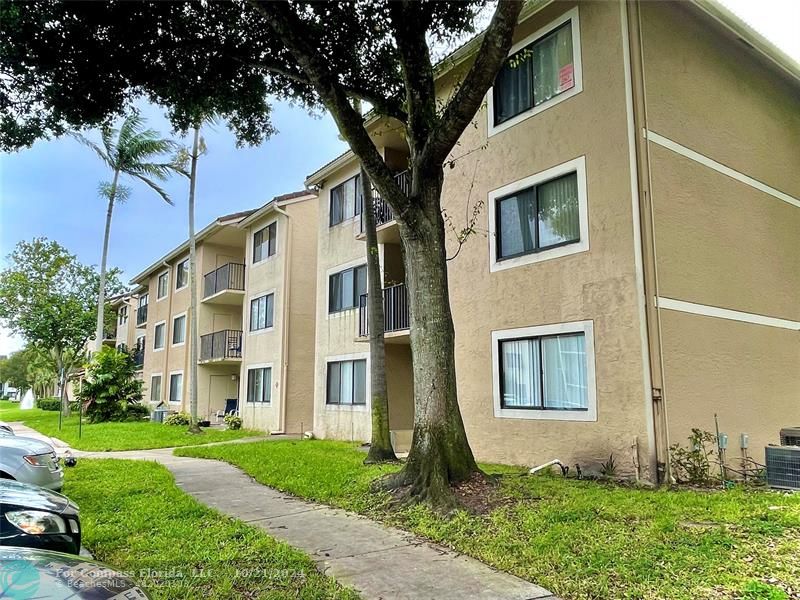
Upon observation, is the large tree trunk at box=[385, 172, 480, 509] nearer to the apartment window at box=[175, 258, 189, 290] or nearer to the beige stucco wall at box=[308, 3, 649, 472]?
the beige stucco wall at box=[308, 3, 649, 472]

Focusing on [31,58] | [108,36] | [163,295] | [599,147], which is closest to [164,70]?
[108,36]

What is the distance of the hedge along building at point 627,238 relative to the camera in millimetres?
9500

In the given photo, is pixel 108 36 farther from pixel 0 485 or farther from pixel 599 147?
pixel 599 147

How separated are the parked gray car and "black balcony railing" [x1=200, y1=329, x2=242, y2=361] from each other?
1729cm

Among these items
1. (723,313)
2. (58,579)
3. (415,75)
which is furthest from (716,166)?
(58,579)

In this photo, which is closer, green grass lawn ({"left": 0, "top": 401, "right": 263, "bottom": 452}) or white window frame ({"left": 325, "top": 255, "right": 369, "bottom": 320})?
green grass lawn ({"left": 0, "top": 401, "right": 263, "bottom": 452})

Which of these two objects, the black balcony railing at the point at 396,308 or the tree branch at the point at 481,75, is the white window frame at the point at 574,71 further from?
the black balcony railing at the point at 396,308

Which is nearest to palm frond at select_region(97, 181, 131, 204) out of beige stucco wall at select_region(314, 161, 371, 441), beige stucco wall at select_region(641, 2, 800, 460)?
beige stucco wall at select_region(314, 161, 371, 441)

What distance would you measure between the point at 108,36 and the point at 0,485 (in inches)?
311

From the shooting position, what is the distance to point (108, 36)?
9.88m

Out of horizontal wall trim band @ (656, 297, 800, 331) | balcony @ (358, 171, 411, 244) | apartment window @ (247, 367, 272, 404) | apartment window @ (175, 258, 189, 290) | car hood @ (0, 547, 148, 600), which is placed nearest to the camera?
car hood @ (0, 547, 148, 600)

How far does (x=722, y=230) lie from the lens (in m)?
11.0

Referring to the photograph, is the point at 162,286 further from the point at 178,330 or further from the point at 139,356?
the point at 139,356

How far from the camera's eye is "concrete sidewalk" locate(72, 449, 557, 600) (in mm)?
4664
